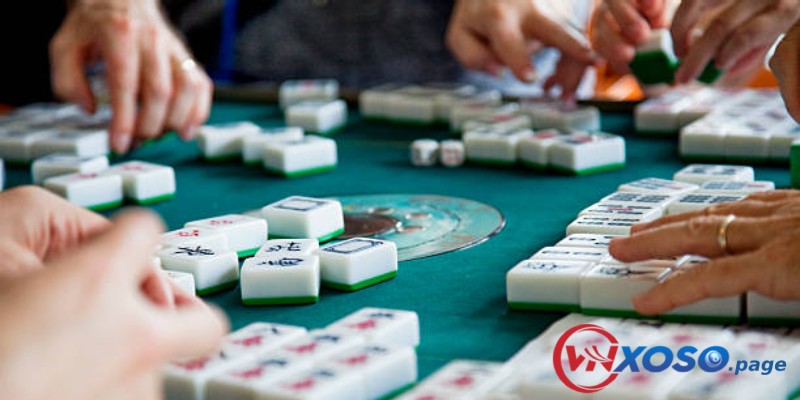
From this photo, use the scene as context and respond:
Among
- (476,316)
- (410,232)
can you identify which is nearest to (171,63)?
(410,232)

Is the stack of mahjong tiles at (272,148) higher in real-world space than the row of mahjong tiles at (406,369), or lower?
lower

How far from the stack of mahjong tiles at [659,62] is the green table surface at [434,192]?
144mm

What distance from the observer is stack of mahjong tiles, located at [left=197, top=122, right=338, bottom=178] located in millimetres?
2346

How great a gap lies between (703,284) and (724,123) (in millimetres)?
1160

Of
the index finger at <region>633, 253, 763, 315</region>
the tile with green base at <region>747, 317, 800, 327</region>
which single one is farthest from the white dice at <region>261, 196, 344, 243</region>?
the tile with green base at <region>747, 317, 800, 327</region>

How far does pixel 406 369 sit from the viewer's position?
1213mm

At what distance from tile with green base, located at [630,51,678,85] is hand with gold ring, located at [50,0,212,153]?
3.23ft

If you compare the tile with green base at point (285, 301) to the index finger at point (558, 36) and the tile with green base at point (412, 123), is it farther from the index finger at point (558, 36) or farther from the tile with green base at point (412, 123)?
the index finger at point (558, 36)

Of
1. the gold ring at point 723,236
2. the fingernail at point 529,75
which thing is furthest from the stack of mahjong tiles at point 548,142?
the gold ring at point 723,236

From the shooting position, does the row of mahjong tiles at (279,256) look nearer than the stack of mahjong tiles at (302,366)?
No

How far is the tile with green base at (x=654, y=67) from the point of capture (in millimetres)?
2539

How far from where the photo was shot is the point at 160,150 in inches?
106

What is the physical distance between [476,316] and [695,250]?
28 centimetres

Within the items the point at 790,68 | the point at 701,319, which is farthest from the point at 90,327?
the point at 790,68
